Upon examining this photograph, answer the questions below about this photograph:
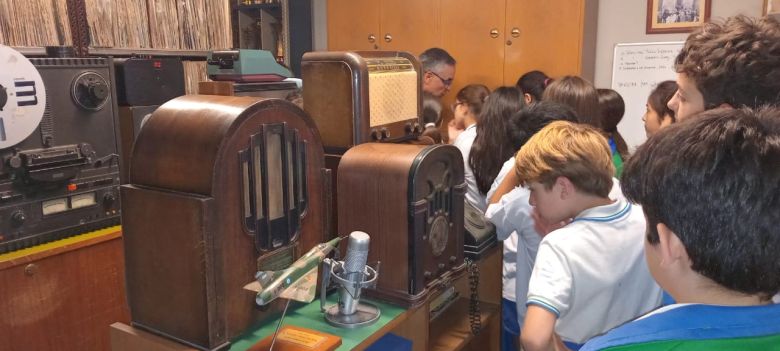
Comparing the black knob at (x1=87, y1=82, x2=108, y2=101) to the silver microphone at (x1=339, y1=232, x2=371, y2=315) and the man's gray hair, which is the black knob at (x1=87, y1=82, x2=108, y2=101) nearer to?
the silver microphone at (x1=339, y1=232, x2=371, y2=315)

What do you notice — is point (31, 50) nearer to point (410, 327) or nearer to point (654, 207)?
point (410, 327)

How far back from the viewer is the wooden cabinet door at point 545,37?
11.3 ft

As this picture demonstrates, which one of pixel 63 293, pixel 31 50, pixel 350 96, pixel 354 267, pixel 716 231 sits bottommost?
pixel 63 293

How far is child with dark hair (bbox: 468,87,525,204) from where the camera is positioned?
224 centimetres

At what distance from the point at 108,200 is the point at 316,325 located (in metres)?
1.31

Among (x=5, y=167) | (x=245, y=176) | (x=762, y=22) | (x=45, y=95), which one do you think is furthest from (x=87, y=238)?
(x=762, y=22)

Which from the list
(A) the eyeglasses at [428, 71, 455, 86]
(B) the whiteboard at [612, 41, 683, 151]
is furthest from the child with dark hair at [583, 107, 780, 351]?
(B) the whiteboard at [612, 41, 683, 151]

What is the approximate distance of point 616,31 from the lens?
364 centimetres

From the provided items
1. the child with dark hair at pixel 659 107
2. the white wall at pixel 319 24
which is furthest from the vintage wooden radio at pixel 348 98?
the white wall at pixel 319 24

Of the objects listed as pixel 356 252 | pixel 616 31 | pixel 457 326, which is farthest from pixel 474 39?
pixel 356 252

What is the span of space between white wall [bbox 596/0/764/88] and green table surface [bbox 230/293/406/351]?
2838mm

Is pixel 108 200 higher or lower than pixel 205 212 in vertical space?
lower

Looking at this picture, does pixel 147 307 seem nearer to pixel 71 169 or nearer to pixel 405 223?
pixel 405 223

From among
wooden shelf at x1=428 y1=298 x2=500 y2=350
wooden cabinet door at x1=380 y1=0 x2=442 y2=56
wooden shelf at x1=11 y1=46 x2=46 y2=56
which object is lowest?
wooden shelf at x1=428 y1=298 x2=500 y2=350
